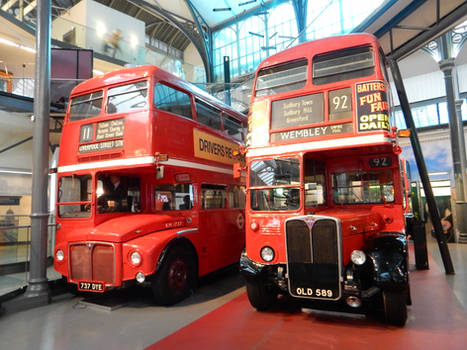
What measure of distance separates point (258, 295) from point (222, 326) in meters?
0.68

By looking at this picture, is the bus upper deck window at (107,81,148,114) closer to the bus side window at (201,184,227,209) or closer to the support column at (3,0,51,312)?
the support column at (3,0,51,312)

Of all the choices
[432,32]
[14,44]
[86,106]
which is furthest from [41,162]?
→ [14,44]

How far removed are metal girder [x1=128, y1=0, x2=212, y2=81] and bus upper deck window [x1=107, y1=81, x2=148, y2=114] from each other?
15.7 metres

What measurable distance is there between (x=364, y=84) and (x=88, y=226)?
494 centimetres

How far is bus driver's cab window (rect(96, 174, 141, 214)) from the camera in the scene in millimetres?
5805

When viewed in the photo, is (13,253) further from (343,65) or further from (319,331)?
(343,65)

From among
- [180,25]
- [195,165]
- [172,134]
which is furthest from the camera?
[180,25]

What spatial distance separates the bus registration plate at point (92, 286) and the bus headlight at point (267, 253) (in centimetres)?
253

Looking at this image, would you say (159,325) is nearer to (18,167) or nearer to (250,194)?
(250,194)

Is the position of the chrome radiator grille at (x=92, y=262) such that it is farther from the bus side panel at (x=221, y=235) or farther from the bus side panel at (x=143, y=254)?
the bus side panel at (x=221, y=235)

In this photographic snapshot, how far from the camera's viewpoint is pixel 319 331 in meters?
4.03

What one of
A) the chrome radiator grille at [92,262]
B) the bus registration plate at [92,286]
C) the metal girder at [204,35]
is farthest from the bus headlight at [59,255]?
the metal girder at [204,35]

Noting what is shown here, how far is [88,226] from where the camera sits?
5.60 m

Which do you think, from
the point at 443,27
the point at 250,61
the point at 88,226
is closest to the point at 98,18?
the point at 250,61
